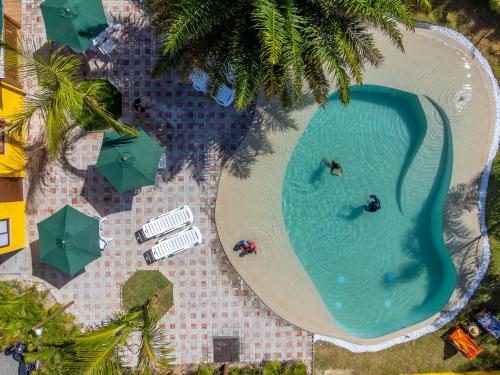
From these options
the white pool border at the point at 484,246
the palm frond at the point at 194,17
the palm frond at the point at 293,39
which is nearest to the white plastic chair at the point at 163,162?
the palm frond at the point at 194,17

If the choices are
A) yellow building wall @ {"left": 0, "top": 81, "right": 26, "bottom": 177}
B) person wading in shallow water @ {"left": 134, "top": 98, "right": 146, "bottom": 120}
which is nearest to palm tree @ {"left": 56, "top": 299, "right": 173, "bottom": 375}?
yellow building wall @ {"left": 0, "top": 81, "right": 26, "bottom": 177}

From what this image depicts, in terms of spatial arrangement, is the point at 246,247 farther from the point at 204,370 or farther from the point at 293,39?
the point at 293,39

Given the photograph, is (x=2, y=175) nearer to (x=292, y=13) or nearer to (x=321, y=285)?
(x=292, y=13)

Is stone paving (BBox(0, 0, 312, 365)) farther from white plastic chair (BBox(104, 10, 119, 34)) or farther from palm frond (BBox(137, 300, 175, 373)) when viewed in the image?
palm frond (BBox(137, 300, 175, 373))

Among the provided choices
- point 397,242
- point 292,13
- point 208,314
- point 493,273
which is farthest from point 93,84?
point 493,273

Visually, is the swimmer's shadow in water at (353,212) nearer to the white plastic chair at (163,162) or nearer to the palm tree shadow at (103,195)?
the white plastic chair at (163,162)

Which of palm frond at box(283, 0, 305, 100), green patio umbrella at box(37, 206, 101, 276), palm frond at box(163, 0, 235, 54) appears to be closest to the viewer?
palm frond at box(283, 0, 305, 100)

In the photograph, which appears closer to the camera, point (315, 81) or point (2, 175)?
point (315, 81)
